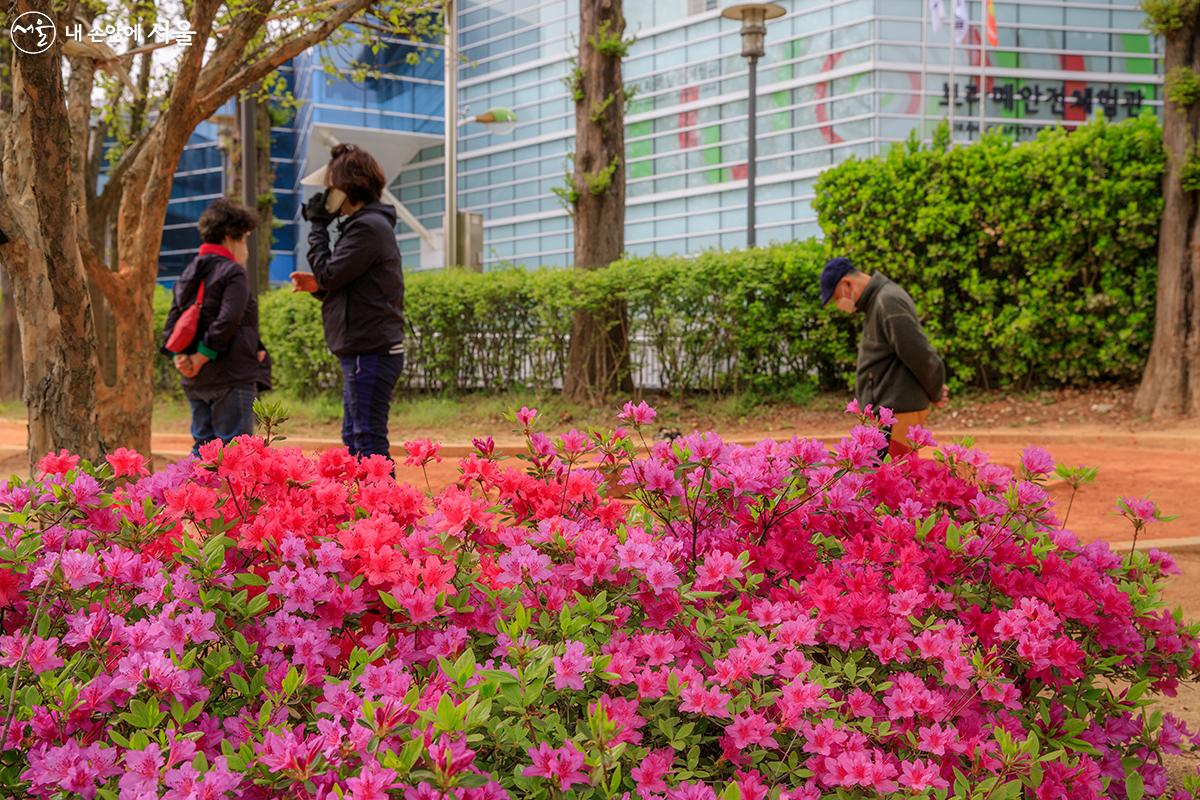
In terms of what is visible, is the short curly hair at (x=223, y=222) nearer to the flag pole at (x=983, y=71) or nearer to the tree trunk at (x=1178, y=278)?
the tree trunk at (x=1178, y=278)

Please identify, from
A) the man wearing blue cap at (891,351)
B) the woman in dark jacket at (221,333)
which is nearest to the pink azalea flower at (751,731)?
the man wearing blue cap at (891,351)

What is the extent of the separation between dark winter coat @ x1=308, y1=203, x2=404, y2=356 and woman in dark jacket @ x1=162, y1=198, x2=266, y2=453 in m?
0.76

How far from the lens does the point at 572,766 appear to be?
4.75 ft

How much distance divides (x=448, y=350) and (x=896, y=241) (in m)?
5.61

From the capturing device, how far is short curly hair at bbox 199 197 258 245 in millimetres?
6141

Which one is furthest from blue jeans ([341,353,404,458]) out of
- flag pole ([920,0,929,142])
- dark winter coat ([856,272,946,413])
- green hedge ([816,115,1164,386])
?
flag pole ([920,0,929,142])

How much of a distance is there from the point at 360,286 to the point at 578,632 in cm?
399

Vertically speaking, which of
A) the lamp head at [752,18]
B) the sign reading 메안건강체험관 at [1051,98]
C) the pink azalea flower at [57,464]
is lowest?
the pink azalea flower at [57,464]

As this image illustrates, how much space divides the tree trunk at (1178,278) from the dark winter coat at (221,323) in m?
8.95

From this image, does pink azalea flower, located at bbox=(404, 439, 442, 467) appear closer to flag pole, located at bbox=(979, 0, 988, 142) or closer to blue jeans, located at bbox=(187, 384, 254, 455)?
blue jeans, located at bbox=(187, 384, 254, 455)

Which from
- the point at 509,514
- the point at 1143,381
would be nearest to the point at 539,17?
the point at 1143,381

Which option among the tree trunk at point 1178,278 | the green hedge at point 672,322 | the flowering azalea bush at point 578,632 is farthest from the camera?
the green hedge at point 672,322

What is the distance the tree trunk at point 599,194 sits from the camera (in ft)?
43.0

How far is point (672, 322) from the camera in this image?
12.8 metres
